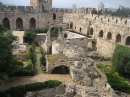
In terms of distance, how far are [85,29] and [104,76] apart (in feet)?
55.3

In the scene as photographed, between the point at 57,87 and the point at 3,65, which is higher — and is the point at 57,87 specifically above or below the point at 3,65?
below

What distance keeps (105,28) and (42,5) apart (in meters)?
15.4

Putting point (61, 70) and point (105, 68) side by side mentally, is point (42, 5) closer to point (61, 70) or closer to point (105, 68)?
point (105, 68)

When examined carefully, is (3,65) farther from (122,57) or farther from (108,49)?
(108,49)

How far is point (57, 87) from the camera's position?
17.7 metres

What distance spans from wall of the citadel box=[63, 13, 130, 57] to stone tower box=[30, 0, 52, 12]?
5511 mm

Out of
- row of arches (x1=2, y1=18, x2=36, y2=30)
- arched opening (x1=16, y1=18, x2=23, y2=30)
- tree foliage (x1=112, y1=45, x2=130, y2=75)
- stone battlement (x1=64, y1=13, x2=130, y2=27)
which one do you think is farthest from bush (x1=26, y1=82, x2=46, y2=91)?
arched opening (x1=16, y1=18, x2=23, y2=30)

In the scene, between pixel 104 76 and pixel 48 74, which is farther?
pixel 104 76

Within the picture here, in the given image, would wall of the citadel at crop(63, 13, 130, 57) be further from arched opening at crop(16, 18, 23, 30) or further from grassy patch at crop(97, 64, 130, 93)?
arched opening at crop(16, 18, 23, 30)

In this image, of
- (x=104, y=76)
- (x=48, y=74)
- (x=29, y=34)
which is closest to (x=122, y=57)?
(x=104, y=76)

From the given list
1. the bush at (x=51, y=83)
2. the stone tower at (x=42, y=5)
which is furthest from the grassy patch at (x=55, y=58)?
the stone tower at (x=42, y=5)

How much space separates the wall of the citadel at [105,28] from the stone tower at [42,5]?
18.1ft

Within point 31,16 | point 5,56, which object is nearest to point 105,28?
point 31,16

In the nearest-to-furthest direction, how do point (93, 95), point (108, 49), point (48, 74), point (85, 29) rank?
point (93, 95) → point (48, 74) → point (108, 49) → point (85, 29)
